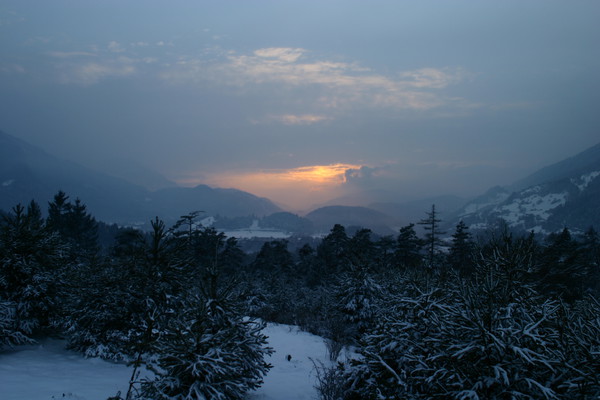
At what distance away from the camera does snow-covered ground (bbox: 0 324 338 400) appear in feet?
27.3

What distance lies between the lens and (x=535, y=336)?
5.09m

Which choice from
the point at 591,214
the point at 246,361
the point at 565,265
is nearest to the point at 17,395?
the point at 246,361

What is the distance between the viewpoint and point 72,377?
9.52 m

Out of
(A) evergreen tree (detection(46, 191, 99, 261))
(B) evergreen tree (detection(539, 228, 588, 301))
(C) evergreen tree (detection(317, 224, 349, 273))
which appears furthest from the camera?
(A) evergreen tree (detection(46, 191, 99, 261))

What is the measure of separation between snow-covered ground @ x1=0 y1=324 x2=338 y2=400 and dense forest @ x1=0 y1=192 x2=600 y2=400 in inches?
20.2

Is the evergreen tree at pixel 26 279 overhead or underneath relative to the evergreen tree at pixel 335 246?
overhead

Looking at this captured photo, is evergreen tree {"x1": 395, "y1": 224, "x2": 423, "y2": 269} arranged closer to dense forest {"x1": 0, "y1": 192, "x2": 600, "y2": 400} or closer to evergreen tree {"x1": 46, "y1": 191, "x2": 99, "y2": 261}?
dense forest {"x1": 0, "y1": 192, "x2": 600, "y2": 400}

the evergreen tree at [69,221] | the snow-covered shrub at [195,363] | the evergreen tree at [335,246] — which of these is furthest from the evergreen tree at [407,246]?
the evergreen tree at [69,221]

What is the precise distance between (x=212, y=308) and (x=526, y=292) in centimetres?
790

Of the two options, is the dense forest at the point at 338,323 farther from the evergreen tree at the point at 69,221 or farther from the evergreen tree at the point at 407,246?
the evergreen tree at the point at 69,221

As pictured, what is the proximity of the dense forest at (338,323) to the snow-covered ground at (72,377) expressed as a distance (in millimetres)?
513

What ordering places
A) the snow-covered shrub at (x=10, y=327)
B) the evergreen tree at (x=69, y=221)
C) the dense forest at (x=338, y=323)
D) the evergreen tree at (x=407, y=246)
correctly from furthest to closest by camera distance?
the evergreen tree at (x=69, y=221) < the evergreen tree at (x=407, y=246) < the snow-covered shrub at (x=10, y=327) < the dense forest at (x=338, y=323)

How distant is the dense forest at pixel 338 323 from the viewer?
16.8 feet

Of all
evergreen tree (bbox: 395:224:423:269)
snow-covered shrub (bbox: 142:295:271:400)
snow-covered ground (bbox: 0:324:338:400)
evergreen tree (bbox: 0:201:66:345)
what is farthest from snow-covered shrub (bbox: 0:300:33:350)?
evergreen tree (bbox: 395:224:423:269)
